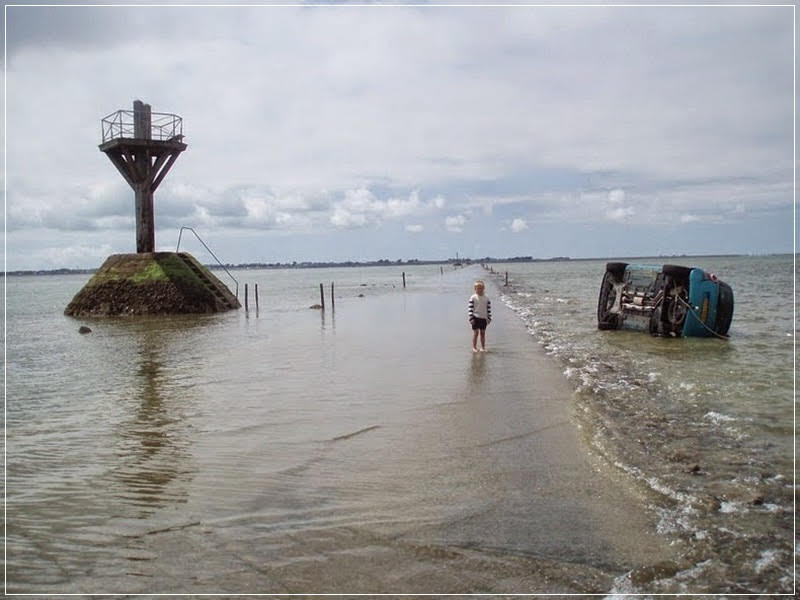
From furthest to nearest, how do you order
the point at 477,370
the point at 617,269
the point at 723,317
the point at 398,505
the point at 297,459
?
the point at 617,269 → the point at 723,317 → the point at 477,370 → the point at 297,459 → the point at 398,505

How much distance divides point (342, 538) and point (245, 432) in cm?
380

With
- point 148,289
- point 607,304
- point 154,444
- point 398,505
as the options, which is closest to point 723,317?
point 607,304

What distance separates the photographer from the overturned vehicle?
18.1 metres

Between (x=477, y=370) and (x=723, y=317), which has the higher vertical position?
(x=723, y=317)

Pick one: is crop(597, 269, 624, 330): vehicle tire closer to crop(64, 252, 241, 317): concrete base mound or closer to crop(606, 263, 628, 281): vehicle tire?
crop(606, 263, 628, 281): vehicle tire

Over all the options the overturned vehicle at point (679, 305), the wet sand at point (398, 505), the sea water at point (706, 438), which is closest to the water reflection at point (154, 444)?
the wet sand at point (398, 505)

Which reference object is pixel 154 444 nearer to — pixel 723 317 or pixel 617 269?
pixel 723 317

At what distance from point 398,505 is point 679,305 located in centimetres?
1564

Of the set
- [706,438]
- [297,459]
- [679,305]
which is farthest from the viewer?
[679,305]

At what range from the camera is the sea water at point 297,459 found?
441cm

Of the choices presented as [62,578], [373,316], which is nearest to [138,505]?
[62,578]

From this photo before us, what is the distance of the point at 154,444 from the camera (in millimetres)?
7715

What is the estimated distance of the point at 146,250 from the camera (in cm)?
3184

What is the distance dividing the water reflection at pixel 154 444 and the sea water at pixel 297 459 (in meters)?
0.03
